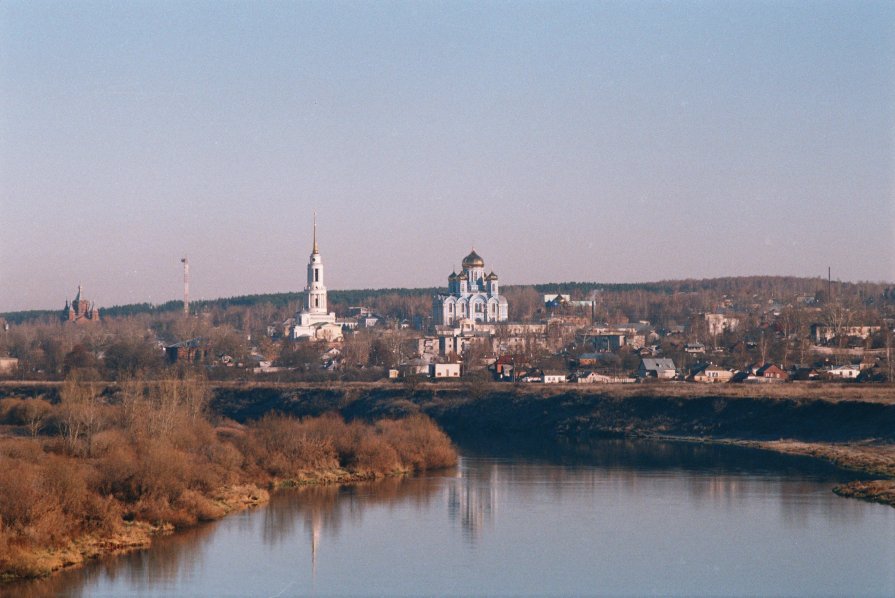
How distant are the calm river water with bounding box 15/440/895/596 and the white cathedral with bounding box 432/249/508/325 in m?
76.4


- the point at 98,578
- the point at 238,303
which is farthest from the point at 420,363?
the point at 238,303

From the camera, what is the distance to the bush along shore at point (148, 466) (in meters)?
16.7

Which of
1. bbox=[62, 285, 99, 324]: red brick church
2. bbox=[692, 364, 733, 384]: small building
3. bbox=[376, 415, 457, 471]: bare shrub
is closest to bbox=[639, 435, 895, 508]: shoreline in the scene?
bbox=[376, 415, 457, 471]: bare shrub

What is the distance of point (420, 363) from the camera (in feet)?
210

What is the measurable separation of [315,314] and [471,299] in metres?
15.8

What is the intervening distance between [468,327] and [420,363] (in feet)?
111

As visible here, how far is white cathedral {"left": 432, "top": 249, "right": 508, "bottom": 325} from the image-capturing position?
104000 millimetres

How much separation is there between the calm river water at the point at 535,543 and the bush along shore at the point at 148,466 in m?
0.49

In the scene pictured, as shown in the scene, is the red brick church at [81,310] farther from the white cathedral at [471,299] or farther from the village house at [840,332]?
the village house at [840,332]

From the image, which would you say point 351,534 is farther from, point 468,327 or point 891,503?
point 468,327

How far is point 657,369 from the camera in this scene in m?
56.7

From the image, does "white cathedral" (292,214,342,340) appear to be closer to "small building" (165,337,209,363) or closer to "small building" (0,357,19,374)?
"small building" (165,337,209,363)

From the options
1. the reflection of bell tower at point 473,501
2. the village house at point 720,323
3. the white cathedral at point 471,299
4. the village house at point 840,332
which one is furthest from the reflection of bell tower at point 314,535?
the white cathedral at point 471,299

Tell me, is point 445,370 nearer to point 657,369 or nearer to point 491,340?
point 657,369
